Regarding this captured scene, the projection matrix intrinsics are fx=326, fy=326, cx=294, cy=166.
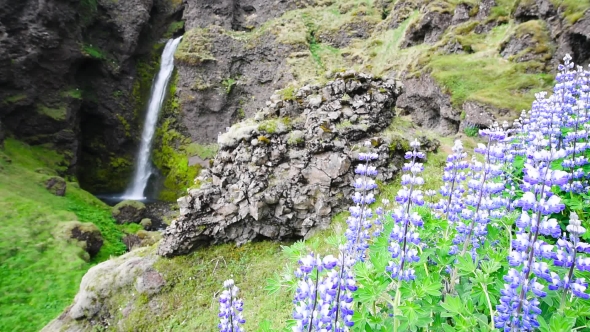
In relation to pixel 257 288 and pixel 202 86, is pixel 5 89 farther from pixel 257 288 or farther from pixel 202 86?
pixel 257 288

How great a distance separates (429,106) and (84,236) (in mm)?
21753

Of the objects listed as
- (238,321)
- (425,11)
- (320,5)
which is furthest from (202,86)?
(238,321)

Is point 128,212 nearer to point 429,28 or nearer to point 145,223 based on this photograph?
point 145,223

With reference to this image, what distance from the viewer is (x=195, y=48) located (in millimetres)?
32969

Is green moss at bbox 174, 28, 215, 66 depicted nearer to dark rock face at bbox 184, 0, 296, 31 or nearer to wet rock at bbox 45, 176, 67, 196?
dark rock face at bbox 184, 0, 296, 31

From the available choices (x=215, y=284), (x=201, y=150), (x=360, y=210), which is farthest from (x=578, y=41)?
(x=201, y=150)

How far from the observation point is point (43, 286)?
13.1 metres

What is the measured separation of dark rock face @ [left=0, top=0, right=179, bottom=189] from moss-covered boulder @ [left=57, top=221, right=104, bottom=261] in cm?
1198

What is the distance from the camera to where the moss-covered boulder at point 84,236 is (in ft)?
52.9

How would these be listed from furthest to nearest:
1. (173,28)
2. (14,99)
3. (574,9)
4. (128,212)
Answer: (173,28)
(14,99)
(128,212)
(574,9)

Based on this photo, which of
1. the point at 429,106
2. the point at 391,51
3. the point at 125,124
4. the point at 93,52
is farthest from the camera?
the point at 125,124

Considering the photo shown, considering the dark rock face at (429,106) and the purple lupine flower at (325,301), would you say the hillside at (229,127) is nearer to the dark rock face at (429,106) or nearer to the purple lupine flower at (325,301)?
the dark rock face at (429,106)

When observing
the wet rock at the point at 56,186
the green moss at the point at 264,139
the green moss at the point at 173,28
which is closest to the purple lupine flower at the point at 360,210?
the green moss at the point at 264,139

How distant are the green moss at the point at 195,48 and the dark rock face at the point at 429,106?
19.9 metres
